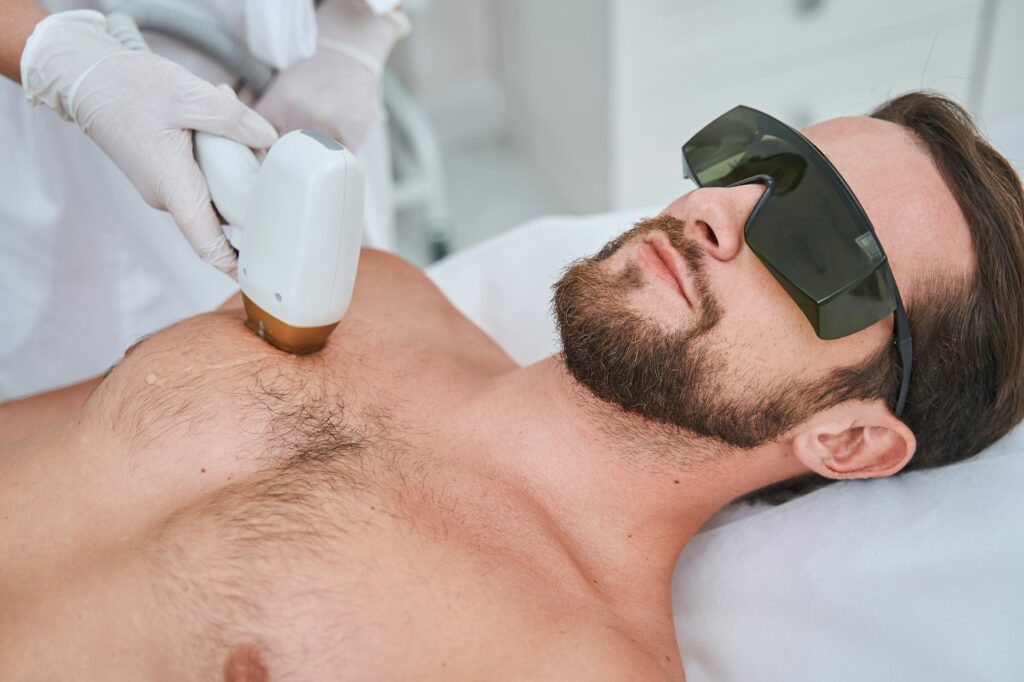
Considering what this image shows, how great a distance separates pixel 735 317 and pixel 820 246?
116mm

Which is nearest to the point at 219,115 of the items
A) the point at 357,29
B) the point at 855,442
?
the point at 357,29

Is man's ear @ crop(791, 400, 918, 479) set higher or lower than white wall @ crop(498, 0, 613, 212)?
higher

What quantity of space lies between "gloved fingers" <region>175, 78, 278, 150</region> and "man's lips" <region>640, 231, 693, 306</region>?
1.52 feet

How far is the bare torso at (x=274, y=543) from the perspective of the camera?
3.03 feet

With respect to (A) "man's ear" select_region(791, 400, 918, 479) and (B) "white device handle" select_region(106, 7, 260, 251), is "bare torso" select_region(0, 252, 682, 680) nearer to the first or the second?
(B) "white device handle" select_region(106, 7, 260, 251)

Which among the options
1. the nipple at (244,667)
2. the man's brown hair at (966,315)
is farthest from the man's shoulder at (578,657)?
the man's brown hair at (966,315)

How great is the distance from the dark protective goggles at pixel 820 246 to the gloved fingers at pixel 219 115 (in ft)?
1.88

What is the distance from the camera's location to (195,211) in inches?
44.6

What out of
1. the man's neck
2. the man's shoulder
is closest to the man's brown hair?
the man's neck

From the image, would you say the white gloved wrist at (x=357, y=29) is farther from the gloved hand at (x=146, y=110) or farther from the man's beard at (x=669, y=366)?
the man's beard at (x=669, y=366)

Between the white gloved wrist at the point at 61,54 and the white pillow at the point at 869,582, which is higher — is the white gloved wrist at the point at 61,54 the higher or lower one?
the higher one

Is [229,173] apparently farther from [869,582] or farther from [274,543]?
[869,582]

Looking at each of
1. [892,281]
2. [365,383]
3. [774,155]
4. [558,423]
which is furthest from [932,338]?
[365,383]

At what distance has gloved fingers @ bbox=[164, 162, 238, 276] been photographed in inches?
44.6
